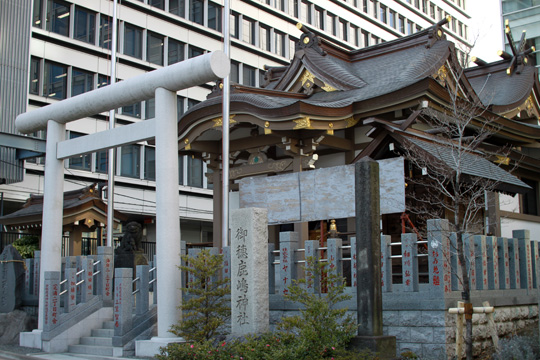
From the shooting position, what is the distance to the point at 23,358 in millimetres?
13609

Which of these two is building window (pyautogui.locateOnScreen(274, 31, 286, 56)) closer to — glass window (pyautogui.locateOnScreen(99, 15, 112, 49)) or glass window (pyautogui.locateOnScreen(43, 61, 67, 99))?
glass window (pyautogui.locateOnScreen(99, 15, 112, 49))

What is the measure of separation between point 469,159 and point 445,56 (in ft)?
17.9

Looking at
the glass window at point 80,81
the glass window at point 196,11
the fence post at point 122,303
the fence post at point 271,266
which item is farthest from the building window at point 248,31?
the fence post at point 271,266

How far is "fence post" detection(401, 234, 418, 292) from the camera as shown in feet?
36.8

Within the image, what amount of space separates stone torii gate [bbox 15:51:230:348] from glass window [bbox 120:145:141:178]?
73.7ft

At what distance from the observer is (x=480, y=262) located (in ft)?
39.7

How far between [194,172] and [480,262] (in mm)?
30558

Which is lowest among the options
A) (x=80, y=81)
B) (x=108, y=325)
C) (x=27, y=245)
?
(x=108, y=325)

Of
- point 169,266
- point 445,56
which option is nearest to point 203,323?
point 169,266

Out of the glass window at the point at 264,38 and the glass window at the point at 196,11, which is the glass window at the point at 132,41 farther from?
the glass window at the point at 264,38

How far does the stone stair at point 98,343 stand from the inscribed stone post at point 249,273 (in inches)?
139

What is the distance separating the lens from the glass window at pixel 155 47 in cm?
3950

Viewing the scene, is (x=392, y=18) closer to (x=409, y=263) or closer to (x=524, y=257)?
(x=524, y=257)

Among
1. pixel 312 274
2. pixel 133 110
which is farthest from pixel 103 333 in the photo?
pixel 133 110
